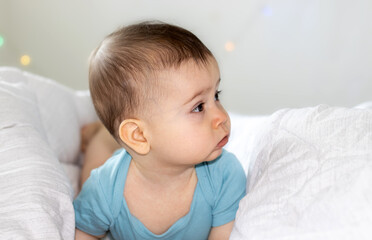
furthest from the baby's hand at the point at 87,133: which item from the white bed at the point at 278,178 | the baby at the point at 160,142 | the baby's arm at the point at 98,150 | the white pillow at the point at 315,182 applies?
the white pillow at the point at 315,182

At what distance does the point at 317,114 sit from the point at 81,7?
1901 millimetres

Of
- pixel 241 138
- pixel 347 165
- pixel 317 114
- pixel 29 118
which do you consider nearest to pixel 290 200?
pixel 347 165

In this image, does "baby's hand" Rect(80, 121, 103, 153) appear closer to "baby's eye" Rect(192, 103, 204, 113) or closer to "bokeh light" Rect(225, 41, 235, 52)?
"baby's eye" Rect(192, 103, 204, 113)

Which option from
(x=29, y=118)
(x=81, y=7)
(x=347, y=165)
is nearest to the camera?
(x=347, y=165)

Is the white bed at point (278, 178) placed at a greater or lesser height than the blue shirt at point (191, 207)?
greater

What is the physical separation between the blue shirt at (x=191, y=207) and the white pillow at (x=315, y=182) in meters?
0.12

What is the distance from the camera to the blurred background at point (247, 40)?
227cm

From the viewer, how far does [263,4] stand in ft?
7.80

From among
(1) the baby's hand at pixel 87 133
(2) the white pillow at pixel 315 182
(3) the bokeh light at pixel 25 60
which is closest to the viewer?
(2) the white pillow at pixel 315 182

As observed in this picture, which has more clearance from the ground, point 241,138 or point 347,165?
point 347,165

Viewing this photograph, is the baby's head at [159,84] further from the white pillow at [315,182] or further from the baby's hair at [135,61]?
the white pillow at [315,182]

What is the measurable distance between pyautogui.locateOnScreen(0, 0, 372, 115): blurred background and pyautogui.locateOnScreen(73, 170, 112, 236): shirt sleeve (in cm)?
151

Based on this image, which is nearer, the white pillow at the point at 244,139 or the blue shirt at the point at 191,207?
the blue shirt at the point at 191,207

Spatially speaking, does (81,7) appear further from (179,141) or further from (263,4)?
(179,141)
